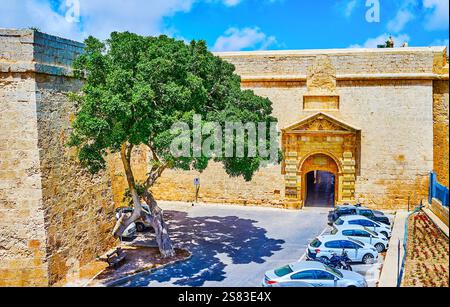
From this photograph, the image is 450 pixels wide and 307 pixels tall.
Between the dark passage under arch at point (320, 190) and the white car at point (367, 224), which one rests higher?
the dark passage under arch at point (320, 190)

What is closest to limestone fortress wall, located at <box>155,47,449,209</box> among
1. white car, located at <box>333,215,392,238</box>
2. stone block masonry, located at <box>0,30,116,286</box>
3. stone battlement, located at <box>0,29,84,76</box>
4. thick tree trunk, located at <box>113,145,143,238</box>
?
white car, located at <box>333,215,392,238</box>

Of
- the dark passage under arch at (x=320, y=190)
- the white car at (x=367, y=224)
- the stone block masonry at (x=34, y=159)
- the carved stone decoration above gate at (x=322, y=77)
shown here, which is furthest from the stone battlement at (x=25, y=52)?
the dark passage under arch at (x=320, y=190)

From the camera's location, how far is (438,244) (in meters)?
11.8

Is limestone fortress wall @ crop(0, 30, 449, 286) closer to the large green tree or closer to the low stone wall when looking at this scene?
the large green tree

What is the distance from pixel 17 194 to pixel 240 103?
710 centimetres

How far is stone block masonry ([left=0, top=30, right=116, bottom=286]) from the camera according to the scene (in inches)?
Result: 525

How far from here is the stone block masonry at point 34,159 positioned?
13336mm

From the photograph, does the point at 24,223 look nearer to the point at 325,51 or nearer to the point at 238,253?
the point at 238,253

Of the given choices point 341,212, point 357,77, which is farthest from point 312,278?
point 357,77

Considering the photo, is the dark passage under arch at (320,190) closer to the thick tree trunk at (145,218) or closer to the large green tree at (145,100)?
the thick tree trunk at (145,218)

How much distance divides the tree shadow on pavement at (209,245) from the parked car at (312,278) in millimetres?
2300

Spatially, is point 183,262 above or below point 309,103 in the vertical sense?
below

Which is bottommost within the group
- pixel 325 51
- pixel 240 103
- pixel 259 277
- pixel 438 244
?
pixel 259 277

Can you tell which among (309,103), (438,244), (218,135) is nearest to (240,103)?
(218,135)
